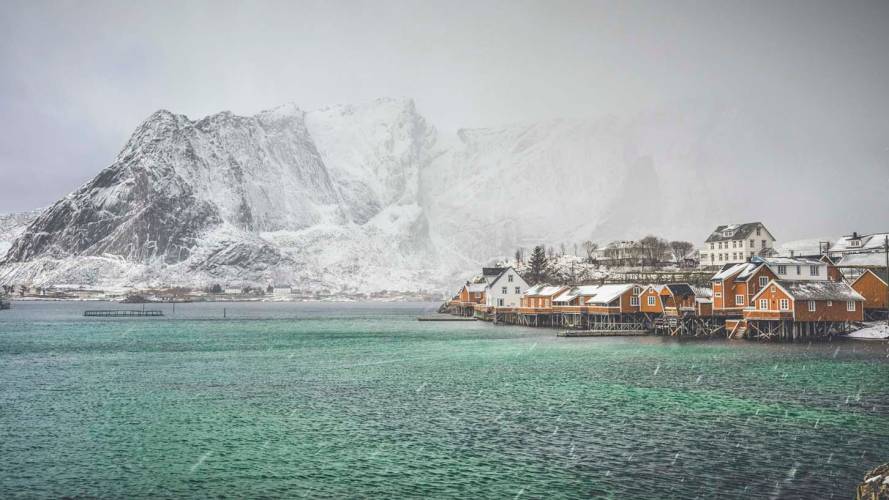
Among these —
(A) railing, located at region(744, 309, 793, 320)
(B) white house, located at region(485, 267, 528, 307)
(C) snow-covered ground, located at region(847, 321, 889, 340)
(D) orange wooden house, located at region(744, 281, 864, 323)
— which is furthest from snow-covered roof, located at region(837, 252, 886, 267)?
(B) white house, located at region(485, 267, 528, 307)

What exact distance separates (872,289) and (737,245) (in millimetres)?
78874

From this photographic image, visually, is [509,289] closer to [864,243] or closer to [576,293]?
[576,293]

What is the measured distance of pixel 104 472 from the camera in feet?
92.1

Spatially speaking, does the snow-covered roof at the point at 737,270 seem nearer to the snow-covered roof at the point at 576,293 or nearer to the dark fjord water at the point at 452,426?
the dark fjord water at the point at 452,426

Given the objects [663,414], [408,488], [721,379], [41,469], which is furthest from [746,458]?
[41,469]

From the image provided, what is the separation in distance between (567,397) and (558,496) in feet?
68.1

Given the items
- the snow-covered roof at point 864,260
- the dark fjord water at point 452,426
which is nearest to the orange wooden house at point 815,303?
the dark fjord water at point 452,426

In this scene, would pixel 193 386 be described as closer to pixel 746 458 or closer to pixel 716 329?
pixel 746 458

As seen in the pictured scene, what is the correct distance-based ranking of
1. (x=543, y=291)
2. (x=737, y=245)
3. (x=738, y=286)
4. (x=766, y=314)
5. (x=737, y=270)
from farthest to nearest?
1. (x=737, y=245)
2. (x=543, y=291)
3. (x=737, y=270)
4. (x=738, y=286)
5. (x=766, y=314)

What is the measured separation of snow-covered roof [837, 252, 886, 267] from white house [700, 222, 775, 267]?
47202mm

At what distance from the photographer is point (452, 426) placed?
36.1m

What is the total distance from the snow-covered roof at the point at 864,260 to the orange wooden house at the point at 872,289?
1447 cm

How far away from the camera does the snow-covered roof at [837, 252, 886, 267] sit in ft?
342

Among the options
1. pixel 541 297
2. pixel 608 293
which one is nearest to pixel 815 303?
pixel 608 293
